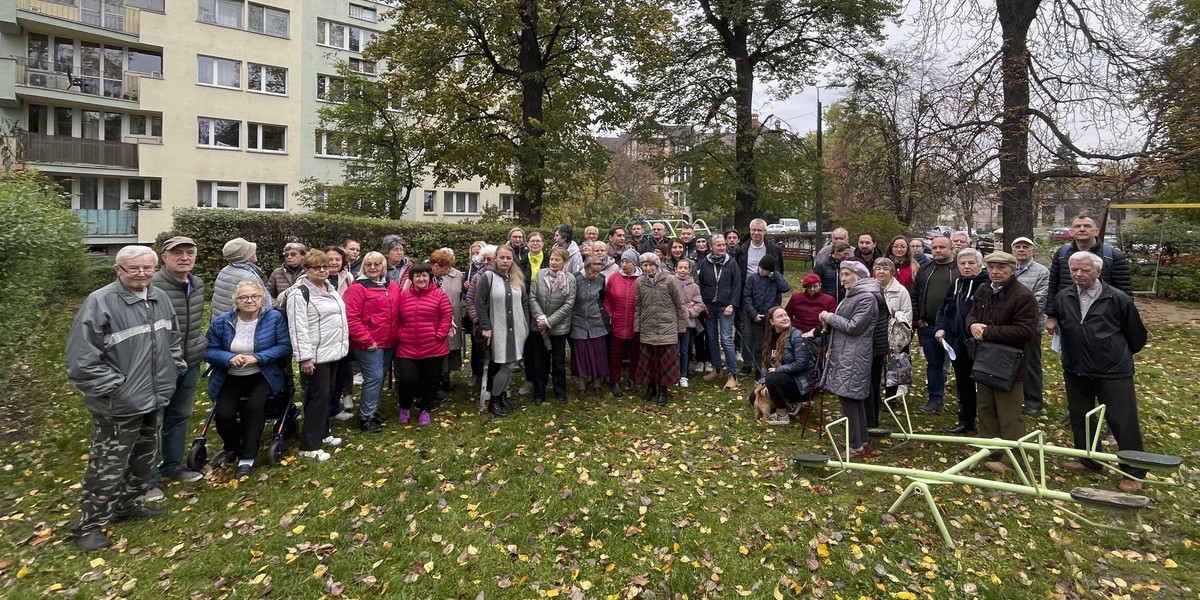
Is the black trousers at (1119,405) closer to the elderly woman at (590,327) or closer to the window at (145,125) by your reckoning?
the elderly woman at (590,327)

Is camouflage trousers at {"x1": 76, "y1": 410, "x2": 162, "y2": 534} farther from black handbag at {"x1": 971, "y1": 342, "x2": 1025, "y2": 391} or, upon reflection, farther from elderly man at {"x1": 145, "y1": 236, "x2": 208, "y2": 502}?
black handbag at {"x1": 971, "y1": 342, "x2": 1025, "y2": 391}

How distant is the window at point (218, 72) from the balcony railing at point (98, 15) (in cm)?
229

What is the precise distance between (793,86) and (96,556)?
1997 centimetres

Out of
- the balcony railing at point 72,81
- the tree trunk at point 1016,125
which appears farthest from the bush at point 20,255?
the balcony railing at point 72,81

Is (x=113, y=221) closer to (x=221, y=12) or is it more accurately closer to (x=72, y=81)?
(x=72, y=81)

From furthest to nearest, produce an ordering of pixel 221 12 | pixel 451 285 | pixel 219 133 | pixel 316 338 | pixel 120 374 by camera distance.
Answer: pixel 219 133
pixel 221 12
pixel 451 285
pixel 316 338
pixel 120 374

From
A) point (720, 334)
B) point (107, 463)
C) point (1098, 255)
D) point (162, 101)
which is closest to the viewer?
point (107, 463)

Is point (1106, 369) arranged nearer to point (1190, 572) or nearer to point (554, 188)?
point (1190, 572)

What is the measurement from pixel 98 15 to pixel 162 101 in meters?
3.61

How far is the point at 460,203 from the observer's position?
35.9 metres

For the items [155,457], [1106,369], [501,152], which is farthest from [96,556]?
[501,152]

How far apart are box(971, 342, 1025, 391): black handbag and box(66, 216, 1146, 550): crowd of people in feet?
0.04

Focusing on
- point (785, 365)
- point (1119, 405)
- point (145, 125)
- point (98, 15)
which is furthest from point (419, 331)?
point (98, 15)

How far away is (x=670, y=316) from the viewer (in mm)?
6828
